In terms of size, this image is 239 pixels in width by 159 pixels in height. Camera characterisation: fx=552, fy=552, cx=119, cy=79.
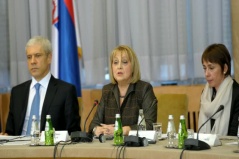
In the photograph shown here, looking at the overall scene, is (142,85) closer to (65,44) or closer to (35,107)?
(35,107)

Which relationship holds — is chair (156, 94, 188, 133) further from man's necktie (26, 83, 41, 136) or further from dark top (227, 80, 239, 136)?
man's necktie (26, 83, 41, 136)

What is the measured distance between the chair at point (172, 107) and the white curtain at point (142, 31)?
103 centimetres

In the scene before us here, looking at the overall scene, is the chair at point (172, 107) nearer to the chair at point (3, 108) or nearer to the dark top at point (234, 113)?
the dark top at point (234, 113)

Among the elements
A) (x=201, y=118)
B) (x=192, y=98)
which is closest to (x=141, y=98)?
(x=201, y=118)

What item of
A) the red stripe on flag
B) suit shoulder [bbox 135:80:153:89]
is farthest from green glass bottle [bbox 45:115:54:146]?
the red stripe on flag

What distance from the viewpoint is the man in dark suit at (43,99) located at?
4.89 m

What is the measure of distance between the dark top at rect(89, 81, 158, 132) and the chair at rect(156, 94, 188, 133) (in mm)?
477

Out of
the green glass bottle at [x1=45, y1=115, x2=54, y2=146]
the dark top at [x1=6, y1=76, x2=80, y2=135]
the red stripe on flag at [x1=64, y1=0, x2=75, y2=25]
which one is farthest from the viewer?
the red stripe on flag at [x1=64, y1=0, x2=75, y2=25]

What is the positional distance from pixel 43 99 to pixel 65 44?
1.28m

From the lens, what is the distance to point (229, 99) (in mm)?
4746

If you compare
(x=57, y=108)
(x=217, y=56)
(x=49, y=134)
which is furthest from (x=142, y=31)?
(x=49, y=134)

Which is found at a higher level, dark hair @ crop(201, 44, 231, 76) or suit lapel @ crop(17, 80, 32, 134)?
dark hair @ crop(201, 44, 231, 76)

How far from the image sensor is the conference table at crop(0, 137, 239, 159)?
331cm

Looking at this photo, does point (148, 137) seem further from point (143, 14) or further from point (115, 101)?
point (143, 14)
